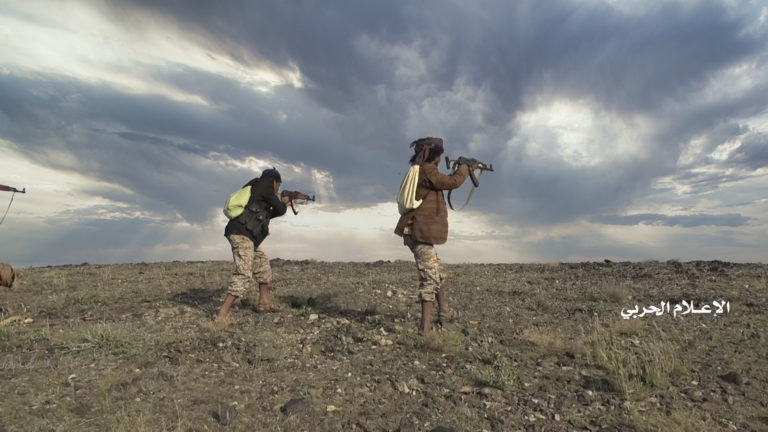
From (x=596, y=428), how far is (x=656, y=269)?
1118cm

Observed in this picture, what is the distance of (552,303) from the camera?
9.56 metres

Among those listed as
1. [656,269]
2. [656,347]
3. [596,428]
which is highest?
[656,269]

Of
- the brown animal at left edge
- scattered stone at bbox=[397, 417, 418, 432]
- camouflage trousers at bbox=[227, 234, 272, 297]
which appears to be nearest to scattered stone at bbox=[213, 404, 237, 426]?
scattered stone at bbox=[397, 417, 418, 432]

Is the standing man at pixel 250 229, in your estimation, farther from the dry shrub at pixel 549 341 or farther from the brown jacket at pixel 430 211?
the dry shrub at pixel 549 341

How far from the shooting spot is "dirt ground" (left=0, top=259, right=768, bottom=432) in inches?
187

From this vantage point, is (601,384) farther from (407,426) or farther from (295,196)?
(295,196)

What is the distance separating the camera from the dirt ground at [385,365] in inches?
187

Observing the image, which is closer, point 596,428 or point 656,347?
A: point 596,428

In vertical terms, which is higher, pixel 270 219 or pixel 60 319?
pixel 270 219

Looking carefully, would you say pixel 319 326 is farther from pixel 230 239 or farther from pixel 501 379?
pixel 501 379

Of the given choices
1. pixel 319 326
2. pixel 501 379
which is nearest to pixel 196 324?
pixel 319 326

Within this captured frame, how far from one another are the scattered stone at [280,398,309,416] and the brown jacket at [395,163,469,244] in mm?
2657

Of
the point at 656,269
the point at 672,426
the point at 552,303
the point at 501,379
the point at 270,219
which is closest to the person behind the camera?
the point at 672,426

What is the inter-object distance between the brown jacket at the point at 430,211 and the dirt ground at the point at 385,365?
132cm
